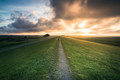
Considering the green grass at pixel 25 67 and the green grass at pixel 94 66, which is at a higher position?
the green grass at pixel 94 66

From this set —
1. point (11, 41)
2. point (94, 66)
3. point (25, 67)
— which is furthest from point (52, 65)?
point (11, 41)

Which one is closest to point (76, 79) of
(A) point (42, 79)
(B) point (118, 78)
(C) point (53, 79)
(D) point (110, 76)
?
(C) point (53, 79)

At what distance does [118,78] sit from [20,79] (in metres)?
10.9

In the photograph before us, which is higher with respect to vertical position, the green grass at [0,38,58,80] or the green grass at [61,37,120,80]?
Answer: the green grass at [61,37,120,80]

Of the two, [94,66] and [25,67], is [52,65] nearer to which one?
[25,67]

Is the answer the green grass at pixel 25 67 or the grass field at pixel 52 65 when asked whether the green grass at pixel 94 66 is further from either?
the green grass at pixel 25 67

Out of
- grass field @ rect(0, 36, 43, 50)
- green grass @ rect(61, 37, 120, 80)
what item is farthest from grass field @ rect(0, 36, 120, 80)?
grass field @ rect(0, 36, 43, 50)

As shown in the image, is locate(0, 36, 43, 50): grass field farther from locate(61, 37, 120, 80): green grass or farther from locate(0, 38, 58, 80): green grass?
locate(61, 37, 120, 80): green grass

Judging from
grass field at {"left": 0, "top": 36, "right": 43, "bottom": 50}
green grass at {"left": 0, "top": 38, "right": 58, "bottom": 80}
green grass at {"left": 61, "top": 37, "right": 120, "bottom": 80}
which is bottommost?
grass field at {"left": 0, "top": 36, "right": 43, "bottom": 50}

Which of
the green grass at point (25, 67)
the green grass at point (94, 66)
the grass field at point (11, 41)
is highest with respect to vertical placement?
the green grass at point (94, 66)

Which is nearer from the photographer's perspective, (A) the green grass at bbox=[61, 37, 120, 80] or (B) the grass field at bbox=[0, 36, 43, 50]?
(A) the green grass at bbox=[61, 37, 120, 80]

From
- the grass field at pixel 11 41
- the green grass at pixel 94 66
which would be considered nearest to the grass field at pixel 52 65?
the green grass at pixel 94 66

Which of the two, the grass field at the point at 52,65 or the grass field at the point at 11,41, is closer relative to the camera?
the grass field at the point at 52,65

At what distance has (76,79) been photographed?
4.88m
